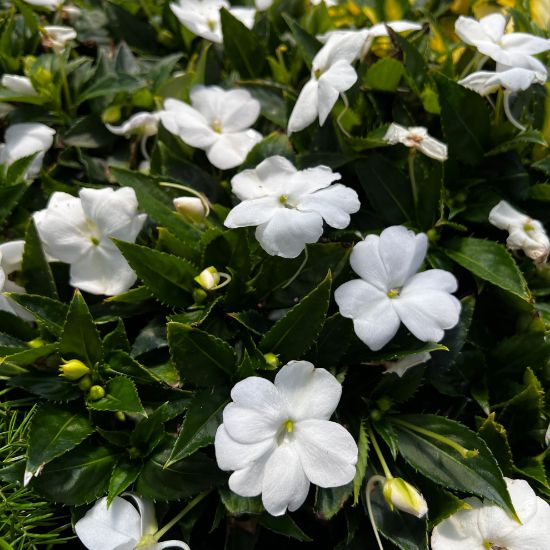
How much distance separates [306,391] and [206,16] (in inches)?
51.3

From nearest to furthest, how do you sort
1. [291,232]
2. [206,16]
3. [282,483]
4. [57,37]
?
[282,483] → [291,232] → [57,37] → [206,16]

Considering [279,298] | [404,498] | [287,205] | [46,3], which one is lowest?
[404,498]

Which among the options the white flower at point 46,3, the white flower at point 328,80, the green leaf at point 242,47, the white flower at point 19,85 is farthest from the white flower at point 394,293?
the white flower at point 46,3

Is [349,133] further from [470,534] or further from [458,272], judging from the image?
[470,534]

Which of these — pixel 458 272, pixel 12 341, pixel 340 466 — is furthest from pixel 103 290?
pixel 458 272

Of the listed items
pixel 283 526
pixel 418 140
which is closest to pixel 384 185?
pixel 418 140

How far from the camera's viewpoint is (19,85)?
172cm

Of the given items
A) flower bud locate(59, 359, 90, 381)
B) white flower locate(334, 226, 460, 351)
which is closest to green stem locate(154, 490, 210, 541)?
flower bud locate(59, 359, 90, 381)

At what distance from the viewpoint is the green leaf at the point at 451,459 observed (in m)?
1.24

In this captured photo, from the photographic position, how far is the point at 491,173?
1.62 meters

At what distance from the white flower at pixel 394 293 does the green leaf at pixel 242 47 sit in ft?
2.74

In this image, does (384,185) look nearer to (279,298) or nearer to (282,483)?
(279,298)

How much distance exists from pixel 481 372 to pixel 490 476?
31 cm

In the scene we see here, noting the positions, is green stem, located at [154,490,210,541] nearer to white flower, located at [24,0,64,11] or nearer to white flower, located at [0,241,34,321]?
white flower, located at [0,241,34,321]
